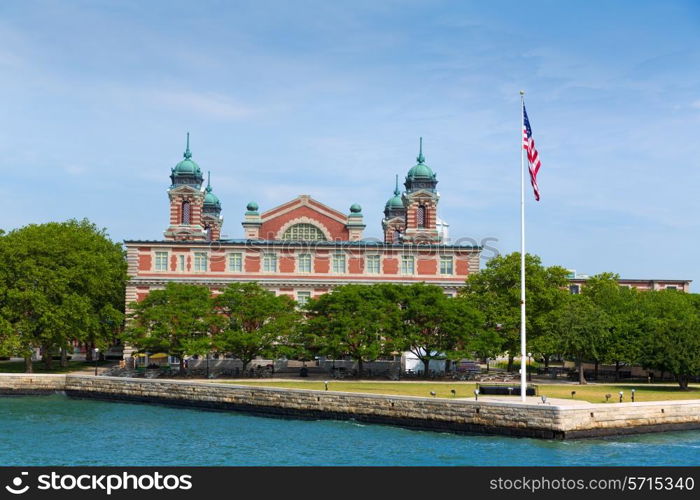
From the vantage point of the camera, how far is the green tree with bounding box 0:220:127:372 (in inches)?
2623

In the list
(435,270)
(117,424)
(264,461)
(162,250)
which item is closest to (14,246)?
(162,250)

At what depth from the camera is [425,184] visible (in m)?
88.6

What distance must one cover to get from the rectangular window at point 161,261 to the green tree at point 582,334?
124 feet

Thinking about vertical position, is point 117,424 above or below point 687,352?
below

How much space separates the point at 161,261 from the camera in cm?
7706

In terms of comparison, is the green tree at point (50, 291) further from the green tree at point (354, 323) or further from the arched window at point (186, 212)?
the green tree at point (354, 323)

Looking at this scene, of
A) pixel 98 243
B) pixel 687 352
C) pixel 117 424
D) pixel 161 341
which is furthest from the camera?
pixel 98 243

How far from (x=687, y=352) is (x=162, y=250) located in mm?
48441

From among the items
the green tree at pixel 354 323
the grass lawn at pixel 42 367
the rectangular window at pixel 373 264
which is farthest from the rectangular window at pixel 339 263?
the grass lawn at pixel 42 367

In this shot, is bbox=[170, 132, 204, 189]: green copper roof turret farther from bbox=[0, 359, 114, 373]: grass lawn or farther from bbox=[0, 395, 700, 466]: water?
bbox=[0, 395, 700, 466]: water

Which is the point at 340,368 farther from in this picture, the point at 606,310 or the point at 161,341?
the point at 606,310
